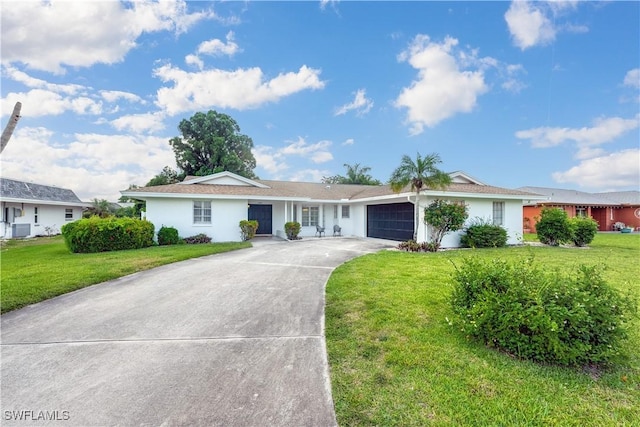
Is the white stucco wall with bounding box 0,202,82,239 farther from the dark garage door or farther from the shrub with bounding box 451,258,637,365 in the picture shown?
the shrub with bounding box 451,258,637,365

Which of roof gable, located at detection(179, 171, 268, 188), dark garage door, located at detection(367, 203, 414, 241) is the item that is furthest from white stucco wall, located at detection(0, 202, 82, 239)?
dark garage door, located at detection(367, 203, 414, 241)

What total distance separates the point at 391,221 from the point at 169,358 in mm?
15170

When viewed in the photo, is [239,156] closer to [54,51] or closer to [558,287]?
[54,51]

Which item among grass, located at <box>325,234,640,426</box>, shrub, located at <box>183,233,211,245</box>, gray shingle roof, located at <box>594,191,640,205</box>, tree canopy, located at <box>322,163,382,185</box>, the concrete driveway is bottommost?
the concrete driveway

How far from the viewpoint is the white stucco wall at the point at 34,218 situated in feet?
65.4

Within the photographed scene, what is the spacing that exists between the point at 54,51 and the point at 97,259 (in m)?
6.70

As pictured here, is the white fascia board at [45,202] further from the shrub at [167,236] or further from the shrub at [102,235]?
the shrub at [167,236]

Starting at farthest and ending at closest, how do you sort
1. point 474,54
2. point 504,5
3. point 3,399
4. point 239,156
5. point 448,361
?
point 239,156 → point 474,54 → point 504,5 → point 448,361 → point 3,399

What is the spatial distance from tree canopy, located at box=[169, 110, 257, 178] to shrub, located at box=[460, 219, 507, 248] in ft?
79.0

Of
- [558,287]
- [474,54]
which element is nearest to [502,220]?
[474,54]

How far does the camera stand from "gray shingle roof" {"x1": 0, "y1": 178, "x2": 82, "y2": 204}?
20.5m

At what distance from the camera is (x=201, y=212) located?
15.7 metres

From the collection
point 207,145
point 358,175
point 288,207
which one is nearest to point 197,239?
point 288,207

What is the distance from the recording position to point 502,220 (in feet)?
52.3
